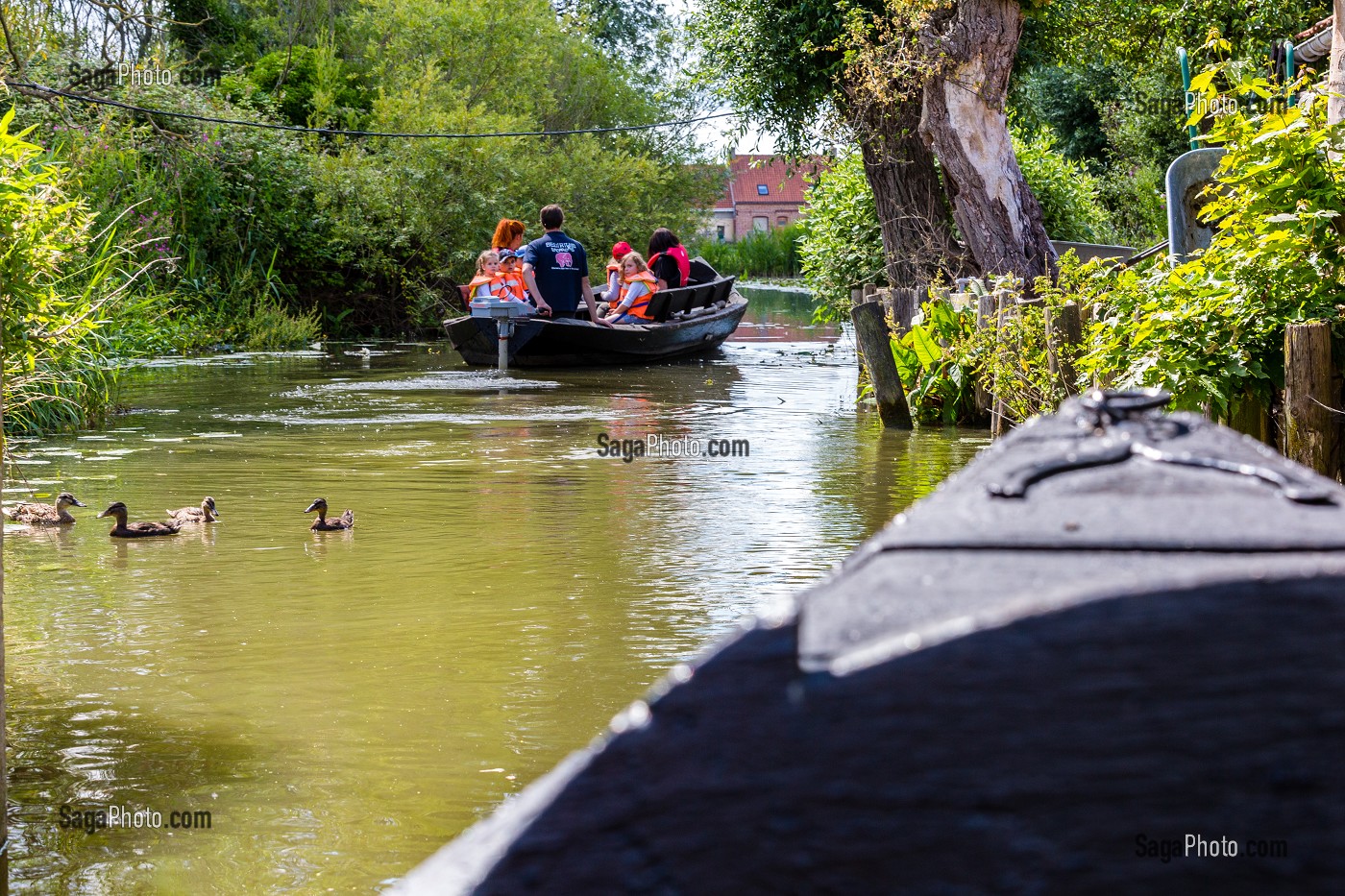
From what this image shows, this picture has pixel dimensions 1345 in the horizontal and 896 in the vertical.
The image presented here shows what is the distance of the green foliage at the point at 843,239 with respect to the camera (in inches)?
769

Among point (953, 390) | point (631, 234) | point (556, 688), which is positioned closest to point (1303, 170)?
point (556, 688)

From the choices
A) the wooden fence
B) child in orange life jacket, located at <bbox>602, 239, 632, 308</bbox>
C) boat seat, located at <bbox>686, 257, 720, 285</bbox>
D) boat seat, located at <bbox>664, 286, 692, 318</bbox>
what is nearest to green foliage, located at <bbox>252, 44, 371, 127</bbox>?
boat seat, located at <bbox>686, 257, 720, 285</bbox>

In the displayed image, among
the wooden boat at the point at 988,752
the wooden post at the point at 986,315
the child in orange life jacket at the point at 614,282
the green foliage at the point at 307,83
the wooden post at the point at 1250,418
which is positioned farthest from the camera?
the green foliage at the point at 307,83

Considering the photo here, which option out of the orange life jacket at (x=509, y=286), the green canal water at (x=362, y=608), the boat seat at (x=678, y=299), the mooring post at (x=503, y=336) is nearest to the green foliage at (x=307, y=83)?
the boat seat at (x=678, y=299)

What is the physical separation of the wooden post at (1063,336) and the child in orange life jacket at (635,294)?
12.2 metres

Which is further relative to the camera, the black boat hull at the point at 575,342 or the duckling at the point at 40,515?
the black boat hull at the point at 575,342

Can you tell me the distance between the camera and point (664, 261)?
23156 mm

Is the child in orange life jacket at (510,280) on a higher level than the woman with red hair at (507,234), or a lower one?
lower

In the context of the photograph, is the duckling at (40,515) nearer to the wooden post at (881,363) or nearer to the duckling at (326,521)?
the duckling at (326,521)

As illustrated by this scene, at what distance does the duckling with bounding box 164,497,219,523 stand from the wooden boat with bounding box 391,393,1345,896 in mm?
7625

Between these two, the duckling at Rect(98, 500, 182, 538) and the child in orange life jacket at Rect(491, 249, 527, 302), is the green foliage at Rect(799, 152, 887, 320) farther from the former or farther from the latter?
the duckling at Rect(98, 500, 182, 538)

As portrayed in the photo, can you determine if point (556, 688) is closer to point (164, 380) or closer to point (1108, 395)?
point (1108, 395)

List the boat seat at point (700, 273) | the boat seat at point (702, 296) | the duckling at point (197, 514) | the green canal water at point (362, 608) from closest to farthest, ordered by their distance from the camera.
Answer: the green canal water at point (362, 608)
the duckling at point (197, 514)
the boat seat at point (702, 296)
the boat seat at point (700, 273)

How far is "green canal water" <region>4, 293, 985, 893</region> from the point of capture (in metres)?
4.14
